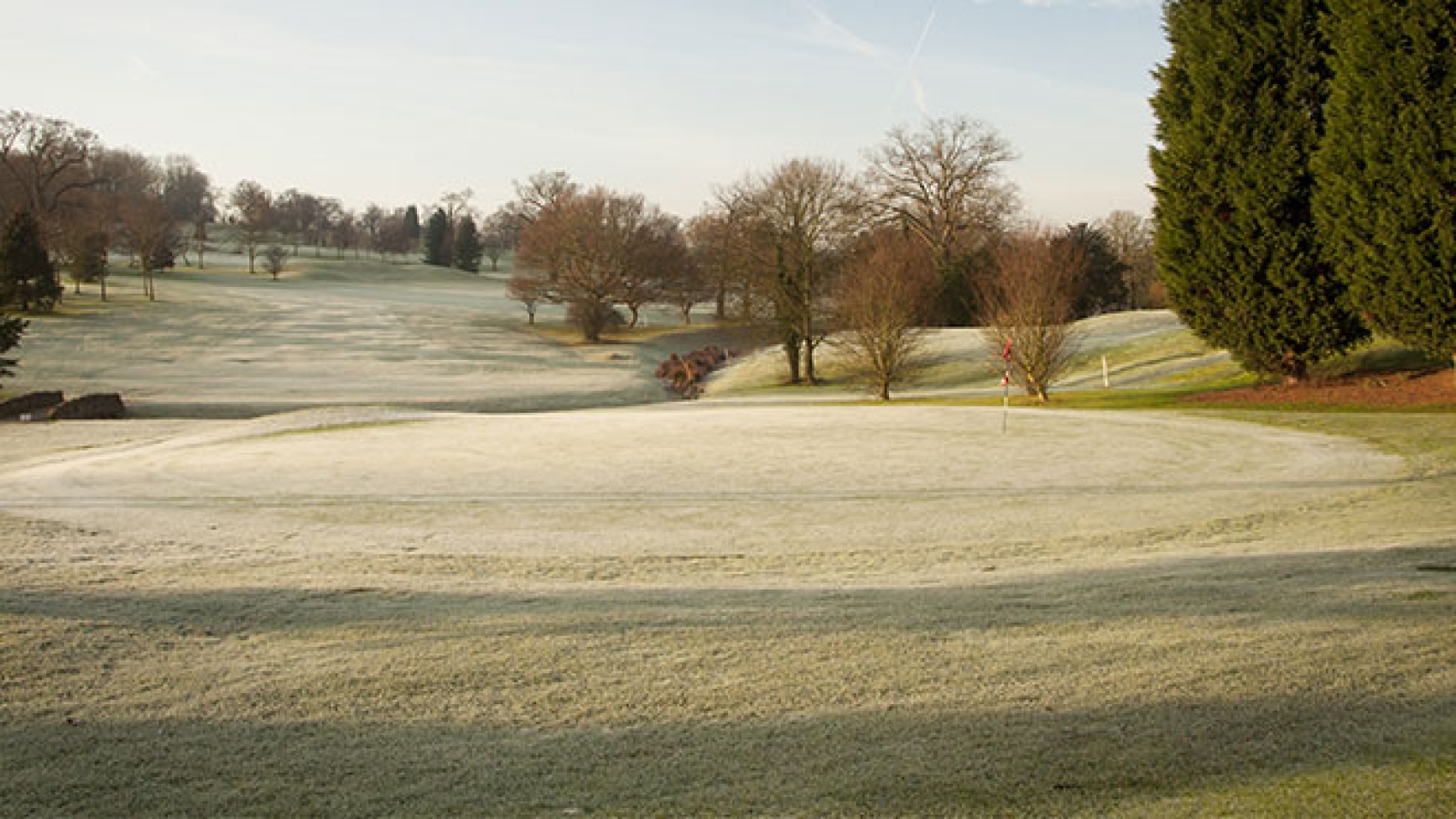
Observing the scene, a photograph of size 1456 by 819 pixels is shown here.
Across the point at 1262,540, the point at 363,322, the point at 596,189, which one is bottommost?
the point at 1262,540

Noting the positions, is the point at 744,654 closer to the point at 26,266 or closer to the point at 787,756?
the point at 787,756

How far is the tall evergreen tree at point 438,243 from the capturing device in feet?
525

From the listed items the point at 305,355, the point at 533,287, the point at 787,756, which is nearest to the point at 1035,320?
the point at 787,756

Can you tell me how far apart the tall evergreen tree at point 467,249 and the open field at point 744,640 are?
134m

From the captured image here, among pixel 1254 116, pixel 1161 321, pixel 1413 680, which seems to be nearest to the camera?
pixel 1413 680

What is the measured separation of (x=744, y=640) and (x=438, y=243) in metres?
162

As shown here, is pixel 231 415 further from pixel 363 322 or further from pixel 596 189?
pixel 596 189

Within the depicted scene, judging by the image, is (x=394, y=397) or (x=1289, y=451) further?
(x=394, y=397)

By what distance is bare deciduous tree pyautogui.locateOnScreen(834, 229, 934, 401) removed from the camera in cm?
4588

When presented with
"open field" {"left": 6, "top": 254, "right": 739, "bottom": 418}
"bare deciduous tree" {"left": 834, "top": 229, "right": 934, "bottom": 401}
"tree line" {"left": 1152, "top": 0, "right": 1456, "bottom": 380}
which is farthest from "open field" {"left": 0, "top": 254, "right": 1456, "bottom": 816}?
"open field" {"left": 6, "top": 254, "right": 739, "bottom": 418}

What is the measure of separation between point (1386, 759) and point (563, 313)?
98849 millimetres

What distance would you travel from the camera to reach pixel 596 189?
8619cm

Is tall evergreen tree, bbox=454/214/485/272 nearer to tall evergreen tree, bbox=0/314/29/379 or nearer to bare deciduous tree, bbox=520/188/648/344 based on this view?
bare deciduous tree, bbox=520/188/648/344

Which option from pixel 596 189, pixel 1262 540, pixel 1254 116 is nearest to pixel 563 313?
pixel 596 189
